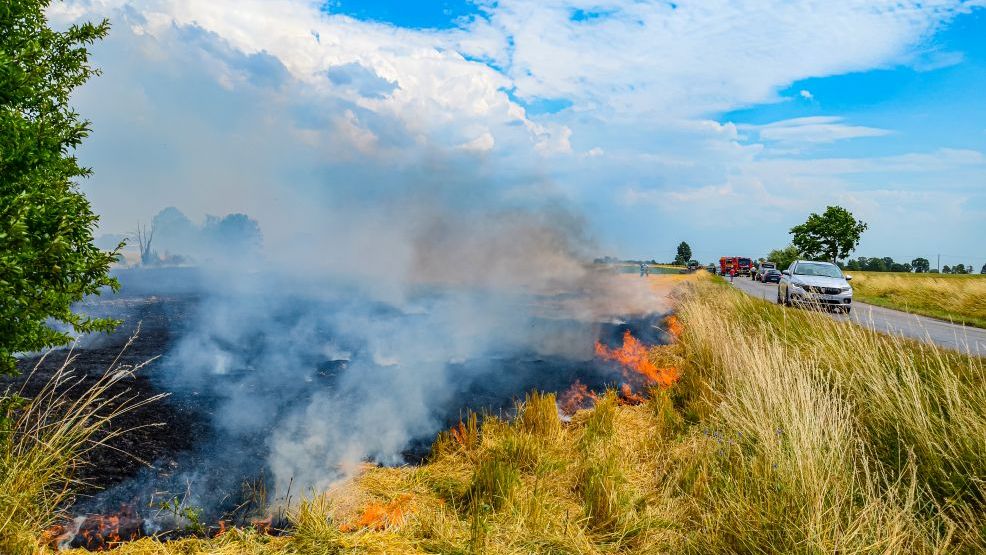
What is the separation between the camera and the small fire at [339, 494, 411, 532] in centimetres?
491

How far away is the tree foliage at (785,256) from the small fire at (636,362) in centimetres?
8807

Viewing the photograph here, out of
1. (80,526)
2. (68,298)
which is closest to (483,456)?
→ (80,526)

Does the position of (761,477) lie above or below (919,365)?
below

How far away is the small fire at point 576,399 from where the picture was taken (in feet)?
30.6

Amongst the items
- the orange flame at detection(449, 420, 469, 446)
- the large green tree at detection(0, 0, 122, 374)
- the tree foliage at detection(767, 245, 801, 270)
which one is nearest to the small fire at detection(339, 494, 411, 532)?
the orange flame at detection(449, 420, 469, 446)

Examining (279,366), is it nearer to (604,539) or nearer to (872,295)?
(604,539)

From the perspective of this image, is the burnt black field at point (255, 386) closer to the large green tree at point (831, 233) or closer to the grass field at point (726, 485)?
the grass field at point (726, 485)

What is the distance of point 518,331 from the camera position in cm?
1630

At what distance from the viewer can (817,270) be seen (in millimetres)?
20766

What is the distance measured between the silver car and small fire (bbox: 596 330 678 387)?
25.9ft

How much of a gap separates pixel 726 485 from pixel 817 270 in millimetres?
19942

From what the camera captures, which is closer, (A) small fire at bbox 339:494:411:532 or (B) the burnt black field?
(A) small fire at bbox 339:494:411:532

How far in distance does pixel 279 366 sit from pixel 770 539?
1003 centimetres

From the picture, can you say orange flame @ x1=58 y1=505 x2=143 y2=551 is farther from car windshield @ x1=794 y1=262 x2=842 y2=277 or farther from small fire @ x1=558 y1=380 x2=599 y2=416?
car windshield @ x1=794 y1=262 x2=842 y2=277
